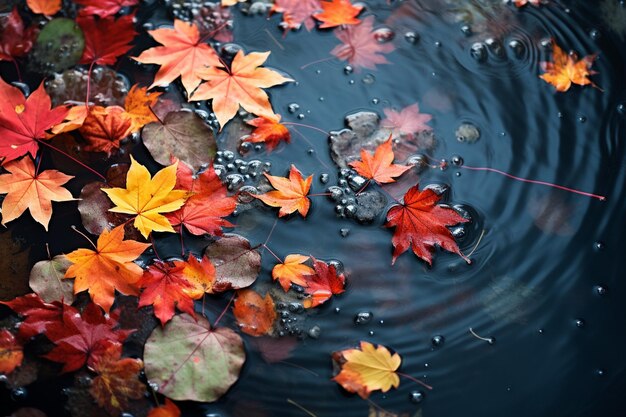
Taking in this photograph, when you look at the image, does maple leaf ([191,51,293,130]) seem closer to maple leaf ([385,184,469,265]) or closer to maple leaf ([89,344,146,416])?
maple leaf ([385,184,469,265])

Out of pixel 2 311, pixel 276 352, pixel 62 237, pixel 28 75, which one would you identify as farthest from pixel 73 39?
pixel 276 352

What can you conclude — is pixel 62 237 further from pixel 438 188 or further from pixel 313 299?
pixel 438 188

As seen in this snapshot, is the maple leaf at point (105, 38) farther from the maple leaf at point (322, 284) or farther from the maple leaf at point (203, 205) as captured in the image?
the maple leaf at point (322, 284)

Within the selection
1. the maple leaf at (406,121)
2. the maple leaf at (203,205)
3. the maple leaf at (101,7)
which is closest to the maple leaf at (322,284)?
the maple leaf at (203,205)

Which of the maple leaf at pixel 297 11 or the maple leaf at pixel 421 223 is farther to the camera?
the maple leaf at pixel 297 11

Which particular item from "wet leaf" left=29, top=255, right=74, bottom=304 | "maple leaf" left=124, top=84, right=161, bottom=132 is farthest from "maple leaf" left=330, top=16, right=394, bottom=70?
"wet leaf" left=29, top=255, right=74, bottom=304

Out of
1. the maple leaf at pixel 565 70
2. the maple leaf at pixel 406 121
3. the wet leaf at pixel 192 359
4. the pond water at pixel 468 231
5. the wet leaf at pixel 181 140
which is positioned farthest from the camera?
the maple leaf at pixel 565 70

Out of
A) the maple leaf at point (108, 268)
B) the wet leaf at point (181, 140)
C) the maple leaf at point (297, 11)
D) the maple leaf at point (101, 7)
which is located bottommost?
the maple leaf at point (108, 268)
